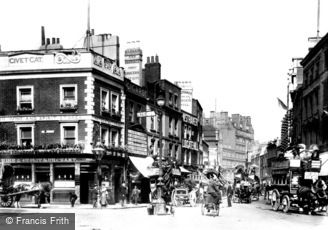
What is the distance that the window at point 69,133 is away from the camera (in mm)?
30000

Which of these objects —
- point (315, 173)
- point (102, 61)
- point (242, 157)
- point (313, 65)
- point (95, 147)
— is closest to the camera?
point (315, 173)

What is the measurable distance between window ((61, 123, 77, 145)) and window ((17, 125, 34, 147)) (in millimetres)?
2032

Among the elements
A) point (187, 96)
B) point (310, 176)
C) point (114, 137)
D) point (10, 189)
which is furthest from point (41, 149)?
point (187, 96)

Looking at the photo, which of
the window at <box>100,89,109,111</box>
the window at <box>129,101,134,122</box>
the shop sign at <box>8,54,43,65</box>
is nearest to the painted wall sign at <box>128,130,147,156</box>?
the window at <box>129,101,134,122</box>

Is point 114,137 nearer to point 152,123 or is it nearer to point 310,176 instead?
point 152,123

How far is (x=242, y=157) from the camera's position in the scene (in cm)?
11575

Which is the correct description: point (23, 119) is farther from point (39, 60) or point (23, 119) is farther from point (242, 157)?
point (242, 157)

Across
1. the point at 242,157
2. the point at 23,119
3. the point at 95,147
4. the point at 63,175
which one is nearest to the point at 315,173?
the point at 95,147

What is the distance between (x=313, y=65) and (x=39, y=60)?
23047 mm

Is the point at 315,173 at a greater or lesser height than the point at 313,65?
lesser

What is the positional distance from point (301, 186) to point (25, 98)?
18.5 metres

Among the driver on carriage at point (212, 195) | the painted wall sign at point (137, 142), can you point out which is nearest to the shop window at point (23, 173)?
the painted wall sign at point (137, 142)

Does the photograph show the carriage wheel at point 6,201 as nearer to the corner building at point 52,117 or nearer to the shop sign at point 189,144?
the corner building at point 52,117

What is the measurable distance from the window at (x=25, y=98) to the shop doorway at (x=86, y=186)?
5703 millimetres
